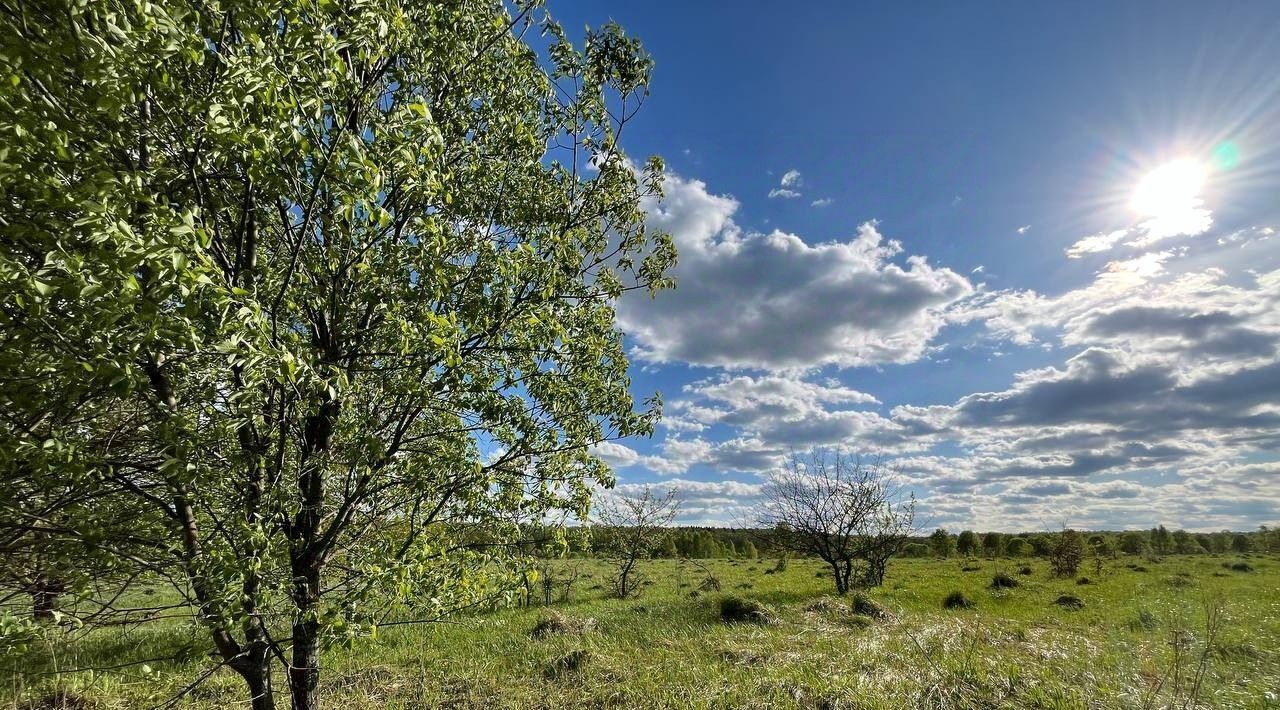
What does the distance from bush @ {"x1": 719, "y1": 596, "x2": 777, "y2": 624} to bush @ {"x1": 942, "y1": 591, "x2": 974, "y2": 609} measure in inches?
371

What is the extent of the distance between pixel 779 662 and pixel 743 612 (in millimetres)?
6440

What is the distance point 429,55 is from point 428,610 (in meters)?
6.51

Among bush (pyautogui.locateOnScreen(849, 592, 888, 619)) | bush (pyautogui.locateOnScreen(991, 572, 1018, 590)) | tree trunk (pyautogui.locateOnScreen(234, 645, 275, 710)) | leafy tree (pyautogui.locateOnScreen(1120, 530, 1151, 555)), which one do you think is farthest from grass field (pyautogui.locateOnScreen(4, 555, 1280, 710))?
leafy tree (pyautogui.locateOnScreen(1120, 530, 1151, 555))

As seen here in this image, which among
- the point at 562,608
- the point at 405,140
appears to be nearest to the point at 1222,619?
the point at 405,140

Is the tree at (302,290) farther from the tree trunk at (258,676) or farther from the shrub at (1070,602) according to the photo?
the shrub at (1070,602)

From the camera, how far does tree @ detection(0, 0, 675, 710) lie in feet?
10.8

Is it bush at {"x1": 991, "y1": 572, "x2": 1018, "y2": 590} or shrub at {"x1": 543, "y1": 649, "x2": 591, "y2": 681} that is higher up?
shrub at {"x1": 543, "y1": 649, "x2": 591, "y2": 681}

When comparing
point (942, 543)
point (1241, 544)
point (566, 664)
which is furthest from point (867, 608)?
point (1241, 544)

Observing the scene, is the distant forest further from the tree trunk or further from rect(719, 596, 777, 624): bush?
the tree trunk

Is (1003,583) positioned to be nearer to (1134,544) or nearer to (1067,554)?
(1067,554)

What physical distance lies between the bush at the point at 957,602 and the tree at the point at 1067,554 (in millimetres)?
16184

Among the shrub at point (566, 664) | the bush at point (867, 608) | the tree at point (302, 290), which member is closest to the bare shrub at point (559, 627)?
the shrub at point (566, 664)

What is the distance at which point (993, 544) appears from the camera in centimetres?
5644

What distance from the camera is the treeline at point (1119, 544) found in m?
52.5
